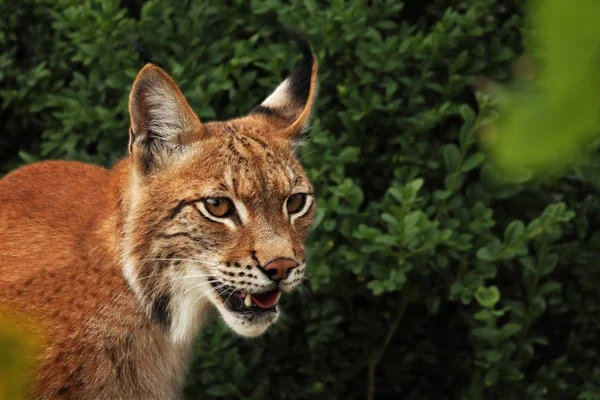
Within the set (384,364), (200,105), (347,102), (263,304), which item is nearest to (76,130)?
(200,105)

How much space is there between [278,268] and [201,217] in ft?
1.21

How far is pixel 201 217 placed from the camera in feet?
11.4

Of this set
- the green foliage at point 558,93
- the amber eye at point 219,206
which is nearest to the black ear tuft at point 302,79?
the amber eye at point 219,206

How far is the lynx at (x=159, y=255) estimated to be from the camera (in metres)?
3.36

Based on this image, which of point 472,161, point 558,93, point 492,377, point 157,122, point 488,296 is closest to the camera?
point 558,93

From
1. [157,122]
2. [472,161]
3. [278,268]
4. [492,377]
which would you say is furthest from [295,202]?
[492,377]

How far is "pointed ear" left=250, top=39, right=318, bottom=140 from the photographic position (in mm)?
3854

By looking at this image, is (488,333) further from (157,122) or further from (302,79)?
(157,122)

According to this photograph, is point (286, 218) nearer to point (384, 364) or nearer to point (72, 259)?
point (72, 259)

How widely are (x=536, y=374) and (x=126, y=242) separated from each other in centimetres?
262

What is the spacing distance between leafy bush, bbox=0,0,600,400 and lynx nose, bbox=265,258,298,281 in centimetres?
135

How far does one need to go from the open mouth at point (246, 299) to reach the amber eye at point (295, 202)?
342mm

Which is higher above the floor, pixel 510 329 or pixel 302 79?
pixel 302 79

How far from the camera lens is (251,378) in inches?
209
